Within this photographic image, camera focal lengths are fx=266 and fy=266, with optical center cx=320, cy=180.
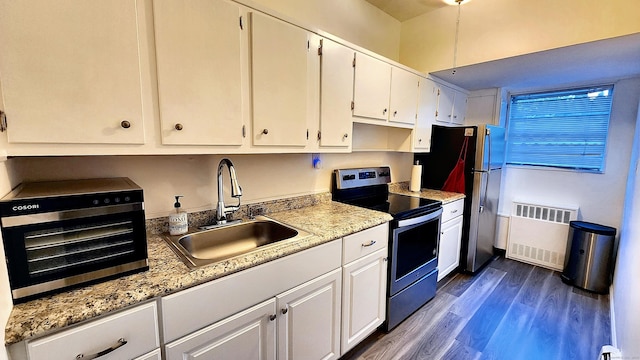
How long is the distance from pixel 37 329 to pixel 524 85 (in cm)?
415

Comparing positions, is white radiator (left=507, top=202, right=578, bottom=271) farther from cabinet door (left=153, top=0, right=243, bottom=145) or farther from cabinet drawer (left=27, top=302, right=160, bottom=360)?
cabinet drawer (left=27, top=302, right=160, bottom=360)

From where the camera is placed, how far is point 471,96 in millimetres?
3383

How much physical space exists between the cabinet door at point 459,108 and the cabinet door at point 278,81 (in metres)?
2.26

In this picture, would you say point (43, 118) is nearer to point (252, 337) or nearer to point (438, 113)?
point (252, 337)

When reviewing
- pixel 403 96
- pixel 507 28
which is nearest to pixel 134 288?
pixel 403 96

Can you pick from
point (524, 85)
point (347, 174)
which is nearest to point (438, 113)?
point (524, 85)

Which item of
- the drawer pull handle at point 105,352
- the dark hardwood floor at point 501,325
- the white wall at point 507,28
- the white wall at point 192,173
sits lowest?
the dark hardwood floor at point 501,325

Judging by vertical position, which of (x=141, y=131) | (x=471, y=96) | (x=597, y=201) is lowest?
(x=597, y=201)

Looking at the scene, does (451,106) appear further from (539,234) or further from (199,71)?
(199,71)

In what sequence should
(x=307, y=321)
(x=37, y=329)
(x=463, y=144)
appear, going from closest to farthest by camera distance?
(x=37, y=329) → (x=307, y=321) → (x=463, y=144)

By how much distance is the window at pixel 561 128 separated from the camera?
9.36 ft

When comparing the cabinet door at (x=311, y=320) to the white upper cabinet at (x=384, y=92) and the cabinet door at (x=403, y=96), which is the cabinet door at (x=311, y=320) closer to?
the white upper cabinet at (x=384, y=92)

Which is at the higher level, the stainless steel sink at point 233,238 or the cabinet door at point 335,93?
the cabinet door at point 335,93

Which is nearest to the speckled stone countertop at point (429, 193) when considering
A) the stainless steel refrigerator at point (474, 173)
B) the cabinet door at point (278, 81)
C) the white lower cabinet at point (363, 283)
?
the stainless steel refrigerator at point (474, 173)
